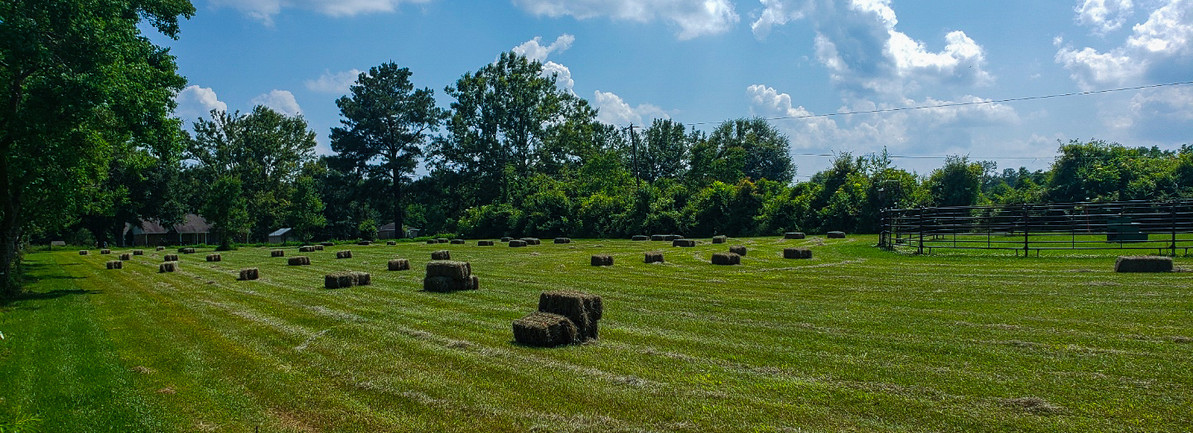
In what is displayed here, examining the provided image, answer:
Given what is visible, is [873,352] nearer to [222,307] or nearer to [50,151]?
[222,307]

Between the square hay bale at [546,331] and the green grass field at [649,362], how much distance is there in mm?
254

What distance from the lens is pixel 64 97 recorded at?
15.7 metres

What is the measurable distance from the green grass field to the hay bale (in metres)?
0.61

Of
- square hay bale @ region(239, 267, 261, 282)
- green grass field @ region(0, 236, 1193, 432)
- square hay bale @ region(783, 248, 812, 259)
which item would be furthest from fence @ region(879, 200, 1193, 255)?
square hay bale @ region(239, 267, 261, 282)

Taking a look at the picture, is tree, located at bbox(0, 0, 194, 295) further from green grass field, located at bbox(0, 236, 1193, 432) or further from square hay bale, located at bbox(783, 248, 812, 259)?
square hay bale, located at bbox(783, 248, 812, 259)

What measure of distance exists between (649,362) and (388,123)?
7766 centimetres

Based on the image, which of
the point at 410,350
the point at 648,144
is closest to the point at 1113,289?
the point at 410,350

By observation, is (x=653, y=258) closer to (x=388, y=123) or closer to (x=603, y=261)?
(x=603, y=261)

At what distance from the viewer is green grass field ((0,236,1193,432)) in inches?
241

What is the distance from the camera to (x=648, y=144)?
99.4 meters

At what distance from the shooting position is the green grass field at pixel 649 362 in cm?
612

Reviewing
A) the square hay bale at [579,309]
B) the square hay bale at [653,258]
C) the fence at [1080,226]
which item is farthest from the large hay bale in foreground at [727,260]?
the square hay bale at [579,309]

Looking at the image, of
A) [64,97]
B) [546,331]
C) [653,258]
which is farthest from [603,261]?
[64,97]

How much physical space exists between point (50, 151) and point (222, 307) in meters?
7.24
